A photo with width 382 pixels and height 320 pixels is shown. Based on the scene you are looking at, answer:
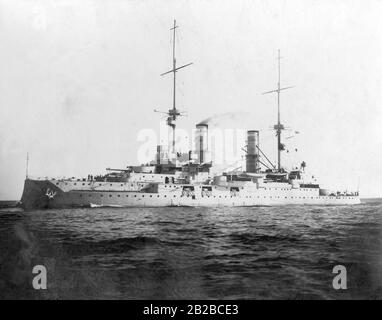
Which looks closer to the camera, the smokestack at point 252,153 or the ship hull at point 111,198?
the ship hull at point 111,198

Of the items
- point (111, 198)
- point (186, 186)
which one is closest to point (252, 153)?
point (186, 186)

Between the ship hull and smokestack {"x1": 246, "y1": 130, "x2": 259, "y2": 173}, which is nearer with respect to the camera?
the ship hull

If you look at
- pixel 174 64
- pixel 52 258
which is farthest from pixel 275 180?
pixel 52 258

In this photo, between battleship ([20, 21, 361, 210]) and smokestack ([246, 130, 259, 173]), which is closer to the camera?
battleship ([20, 21, 361, 210])

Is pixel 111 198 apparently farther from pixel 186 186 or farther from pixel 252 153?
pixel 252 153

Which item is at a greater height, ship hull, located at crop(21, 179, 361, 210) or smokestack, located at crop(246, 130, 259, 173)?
smokestack, located at crop(246, 130, 259, 173)

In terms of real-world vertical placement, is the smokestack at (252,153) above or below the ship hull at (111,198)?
above
